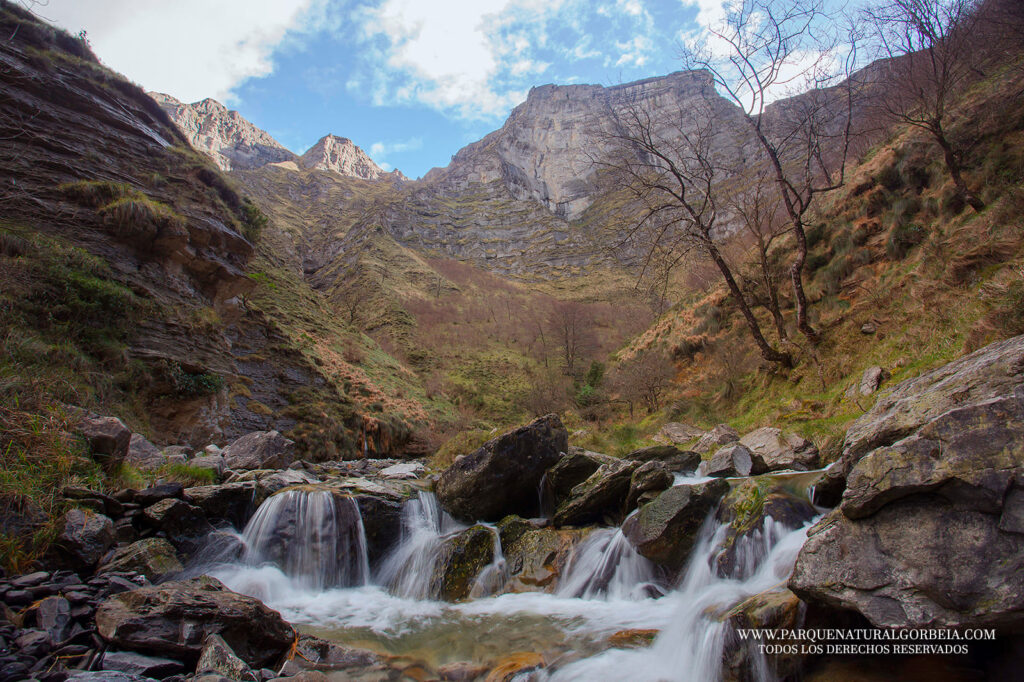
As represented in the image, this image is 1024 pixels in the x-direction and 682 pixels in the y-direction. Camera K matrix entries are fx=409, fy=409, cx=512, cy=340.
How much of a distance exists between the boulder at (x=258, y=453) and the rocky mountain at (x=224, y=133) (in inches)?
6016

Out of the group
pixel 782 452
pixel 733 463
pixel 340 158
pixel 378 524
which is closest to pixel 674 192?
pixel 782 452

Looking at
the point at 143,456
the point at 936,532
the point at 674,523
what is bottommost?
the point at 674,523

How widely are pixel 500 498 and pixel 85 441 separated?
254 inches

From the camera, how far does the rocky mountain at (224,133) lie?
134 m

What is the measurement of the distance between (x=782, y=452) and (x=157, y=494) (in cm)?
1011

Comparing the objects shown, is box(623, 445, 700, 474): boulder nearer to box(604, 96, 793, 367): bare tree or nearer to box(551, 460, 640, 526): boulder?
box(551, 460, 640, 526): boulder

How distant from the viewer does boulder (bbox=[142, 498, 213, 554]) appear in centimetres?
569

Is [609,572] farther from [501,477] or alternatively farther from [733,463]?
[733,463]

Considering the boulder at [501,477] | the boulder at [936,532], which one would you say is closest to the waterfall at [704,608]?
the boulder at [936,532]

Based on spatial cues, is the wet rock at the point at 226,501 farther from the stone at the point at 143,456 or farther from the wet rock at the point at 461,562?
the wet rock at the point at 461,562

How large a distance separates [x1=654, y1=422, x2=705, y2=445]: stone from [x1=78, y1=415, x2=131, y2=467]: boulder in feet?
38.9

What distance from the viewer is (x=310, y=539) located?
22.6ft

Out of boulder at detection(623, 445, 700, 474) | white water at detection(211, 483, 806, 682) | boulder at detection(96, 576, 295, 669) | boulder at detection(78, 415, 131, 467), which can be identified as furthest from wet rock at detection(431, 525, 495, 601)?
boulder at detection(78, 415, 131, 467)

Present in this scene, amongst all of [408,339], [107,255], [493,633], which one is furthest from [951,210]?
[408,339]
